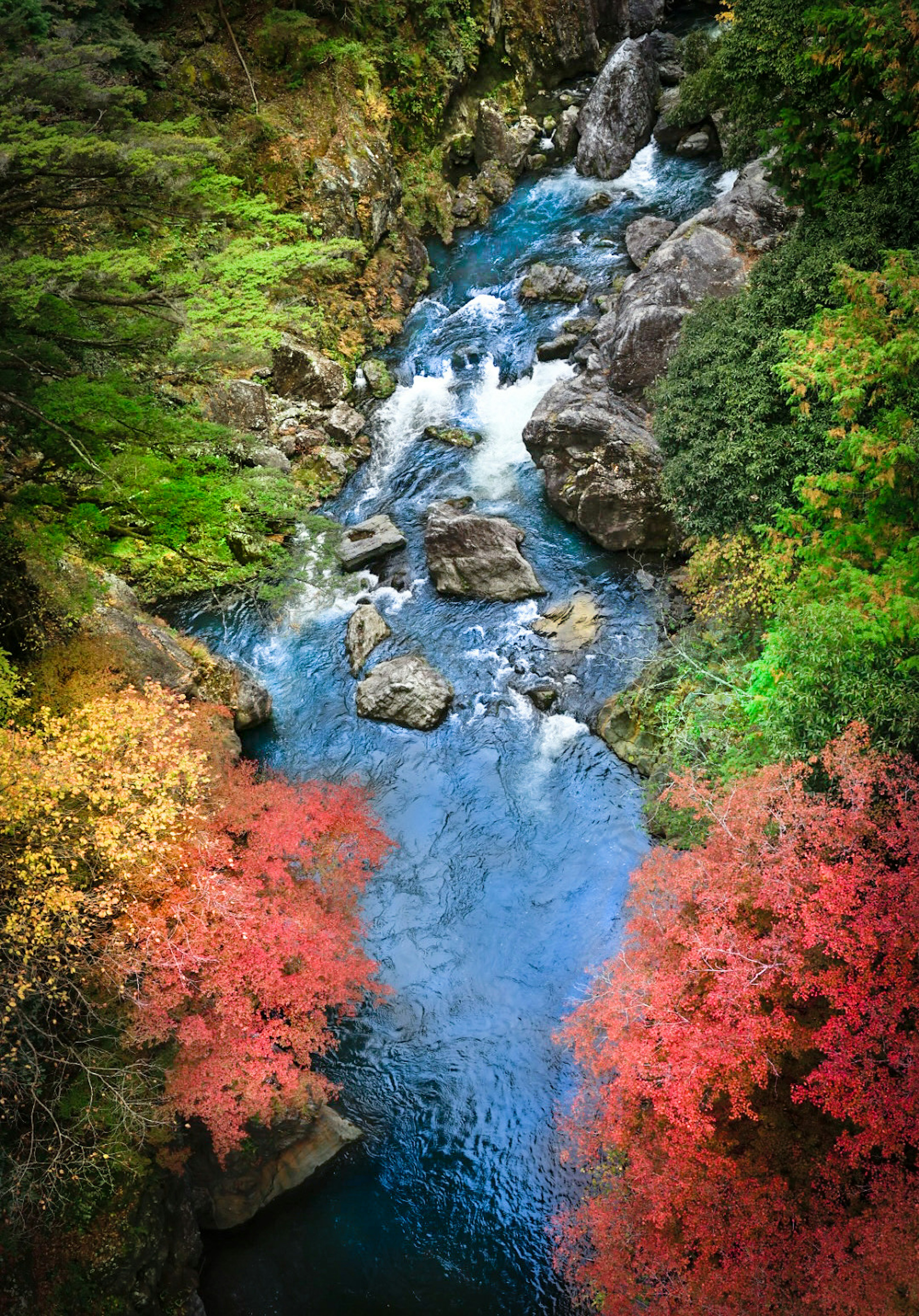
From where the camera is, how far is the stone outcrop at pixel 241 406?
66.9ft

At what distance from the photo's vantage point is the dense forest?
769cm

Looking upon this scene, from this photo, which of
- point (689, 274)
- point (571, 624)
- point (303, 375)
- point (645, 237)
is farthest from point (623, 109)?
point (571, 624)

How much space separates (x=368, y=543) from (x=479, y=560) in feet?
10.7

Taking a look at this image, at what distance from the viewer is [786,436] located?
12688 mm

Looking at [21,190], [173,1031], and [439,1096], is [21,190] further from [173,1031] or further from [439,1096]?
[439,1096]

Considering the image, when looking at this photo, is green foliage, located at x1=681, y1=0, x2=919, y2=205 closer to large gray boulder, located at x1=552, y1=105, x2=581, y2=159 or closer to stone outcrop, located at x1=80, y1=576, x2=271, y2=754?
stone outcrop, located at x1=80, y1=576, x2=271, y2=754

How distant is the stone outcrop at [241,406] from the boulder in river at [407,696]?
9.14 metres

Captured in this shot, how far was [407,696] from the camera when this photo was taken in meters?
16.1

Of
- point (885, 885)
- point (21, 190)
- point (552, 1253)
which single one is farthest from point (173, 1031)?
point (21, 190)

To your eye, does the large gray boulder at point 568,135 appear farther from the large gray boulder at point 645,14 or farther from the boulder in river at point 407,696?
the boulder in river at point 407,696

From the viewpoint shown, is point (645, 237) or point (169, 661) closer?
point (169, 661)

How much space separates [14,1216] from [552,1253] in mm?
6674

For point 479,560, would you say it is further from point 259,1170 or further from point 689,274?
point 259,1170

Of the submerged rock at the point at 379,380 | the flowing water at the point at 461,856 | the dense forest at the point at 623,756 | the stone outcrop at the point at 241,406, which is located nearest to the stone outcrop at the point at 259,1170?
Answer: the flowing water at the point at 461,856
